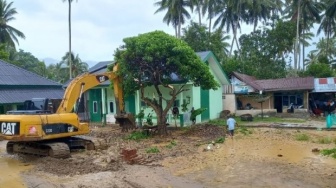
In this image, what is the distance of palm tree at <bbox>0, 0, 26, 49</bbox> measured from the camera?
4631cm

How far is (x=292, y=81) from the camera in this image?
31453 mm

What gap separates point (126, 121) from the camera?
19641mm

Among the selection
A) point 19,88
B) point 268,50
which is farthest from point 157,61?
point 268,50

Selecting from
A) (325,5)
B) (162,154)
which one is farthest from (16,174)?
(325,5)

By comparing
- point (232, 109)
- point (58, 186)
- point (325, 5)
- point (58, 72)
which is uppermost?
point (325, 5)

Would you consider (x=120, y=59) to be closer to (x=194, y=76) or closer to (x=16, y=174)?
(x=194, y=76)

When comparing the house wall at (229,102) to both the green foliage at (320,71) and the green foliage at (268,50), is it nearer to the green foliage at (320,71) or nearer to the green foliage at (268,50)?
the green foliage at (268,50)

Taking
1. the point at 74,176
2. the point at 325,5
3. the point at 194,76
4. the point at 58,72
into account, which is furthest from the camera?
the point at 58,72

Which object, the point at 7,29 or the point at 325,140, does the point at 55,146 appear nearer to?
the point at 325,140

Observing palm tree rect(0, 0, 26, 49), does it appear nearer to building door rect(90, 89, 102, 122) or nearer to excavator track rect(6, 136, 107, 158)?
building door rect(90, 89, 102, 122)

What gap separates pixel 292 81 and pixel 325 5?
755 inches

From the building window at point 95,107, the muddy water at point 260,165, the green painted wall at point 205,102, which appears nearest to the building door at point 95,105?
the building window at point 95,107

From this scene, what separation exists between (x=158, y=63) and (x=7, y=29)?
1407 inches

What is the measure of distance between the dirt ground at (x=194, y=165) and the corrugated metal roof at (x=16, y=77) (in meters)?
13.8
